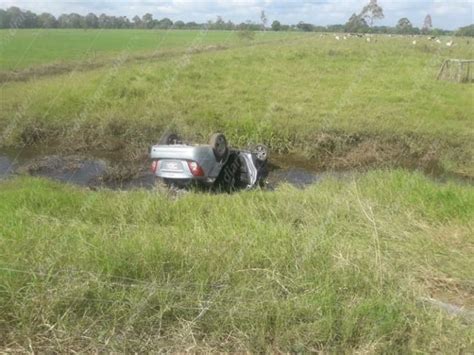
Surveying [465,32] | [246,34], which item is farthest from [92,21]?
[465,32]

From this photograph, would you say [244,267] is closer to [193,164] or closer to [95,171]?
[193,164]

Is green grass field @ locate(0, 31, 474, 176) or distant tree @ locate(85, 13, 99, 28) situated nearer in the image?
green grass field @ locate(0, 31, 474, 176)

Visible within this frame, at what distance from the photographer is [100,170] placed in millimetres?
10375

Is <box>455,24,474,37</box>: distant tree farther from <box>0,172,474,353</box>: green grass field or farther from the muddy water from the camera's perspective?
<box>0,172,474,353</box>: green grass field

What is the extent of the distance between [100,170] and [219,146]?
16.1 feet

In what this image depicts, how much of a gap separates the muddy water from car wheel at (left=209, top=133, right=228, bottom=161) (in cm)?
284

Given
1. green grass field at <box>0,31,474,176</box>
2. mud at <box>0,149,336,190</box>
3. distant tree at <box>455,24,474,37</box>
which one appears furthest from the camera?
distant tree at <box>455,24,474,37</box>

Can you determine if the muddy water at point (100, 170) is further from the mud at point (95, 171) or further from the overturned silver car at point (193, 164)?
the overturned silver car at point (193, 164)

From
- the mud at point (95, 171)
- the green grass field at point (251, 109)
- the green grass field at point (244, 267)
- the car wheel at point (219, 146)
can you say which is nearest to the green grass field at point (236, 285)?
the green grass field at point (244, 267)

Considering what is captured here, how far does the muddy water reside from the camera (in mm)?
9539

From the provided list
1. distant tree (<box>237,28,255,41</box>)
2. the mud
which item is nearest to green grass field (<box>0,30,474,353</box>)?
the mud

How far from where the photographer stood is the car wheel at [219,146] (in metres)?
6.18

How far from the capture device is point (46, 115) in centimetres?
1321

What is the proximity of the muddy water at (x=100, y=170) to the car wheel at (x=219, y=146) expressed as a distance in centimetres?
284
